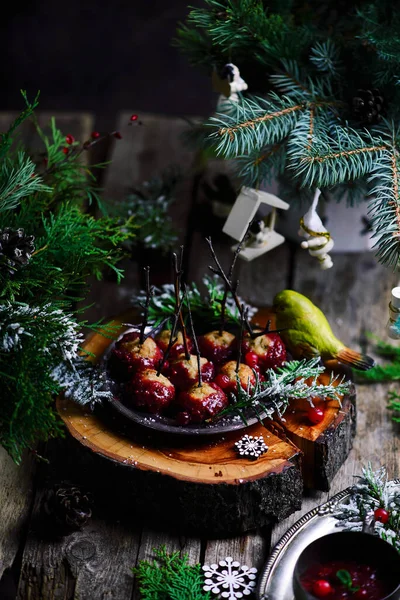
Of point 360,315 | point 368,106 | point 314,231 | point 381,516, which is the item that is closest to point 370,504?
point 381,516

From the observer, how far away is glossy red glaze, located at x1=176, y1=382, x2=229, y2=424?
52.6 inches

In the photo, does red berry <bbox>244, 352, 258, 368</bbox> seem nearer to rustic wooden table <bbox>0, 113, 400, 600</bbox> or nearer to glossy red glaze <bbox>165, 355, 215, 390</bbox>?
glossy red glaze <bbox>165, 355, 215, 390</bbox>

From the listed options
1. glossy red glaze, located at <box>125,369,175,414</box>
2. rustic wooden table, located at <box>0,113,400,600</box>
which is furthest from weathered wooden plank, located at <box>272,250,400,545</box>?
glossy red glaze, located at <box>125,369,175,414</box>

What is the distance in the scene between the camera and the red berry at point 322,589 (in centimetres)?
116

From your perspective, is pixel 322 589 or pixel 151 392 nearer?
pixel 322 589

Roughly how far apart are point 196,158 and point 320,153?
2.65 ft

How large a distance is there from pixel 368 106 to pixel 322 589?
0.83 metres

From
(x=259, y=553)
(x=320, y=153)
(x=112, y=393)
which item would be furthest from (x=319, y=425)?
(x=320, y=153)

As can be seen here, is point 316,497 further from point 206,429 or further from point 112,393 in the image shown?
point 112,393

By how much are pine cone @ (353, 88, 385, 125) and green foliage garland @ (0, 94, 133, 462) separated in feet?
1.58

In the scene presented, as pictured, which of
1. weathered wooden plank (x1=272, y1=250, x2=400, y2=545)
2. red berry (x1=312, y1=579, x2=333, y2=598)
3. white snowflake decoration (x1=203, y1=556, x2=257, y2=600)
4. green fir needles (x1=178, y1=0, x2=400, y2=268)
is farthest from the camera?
weathered wooden plank (x1=272, y1=250, x2=400, y2=545)

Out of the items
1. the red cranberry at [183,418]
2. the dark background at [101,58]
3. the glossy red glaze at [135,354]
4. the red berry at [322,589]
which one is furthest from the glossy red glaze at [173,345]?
the dark background at [101,58]

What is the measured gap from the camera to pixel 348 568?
1196 millimetres

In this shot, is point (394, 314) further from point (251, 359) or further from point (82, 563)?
point (82, 563)
